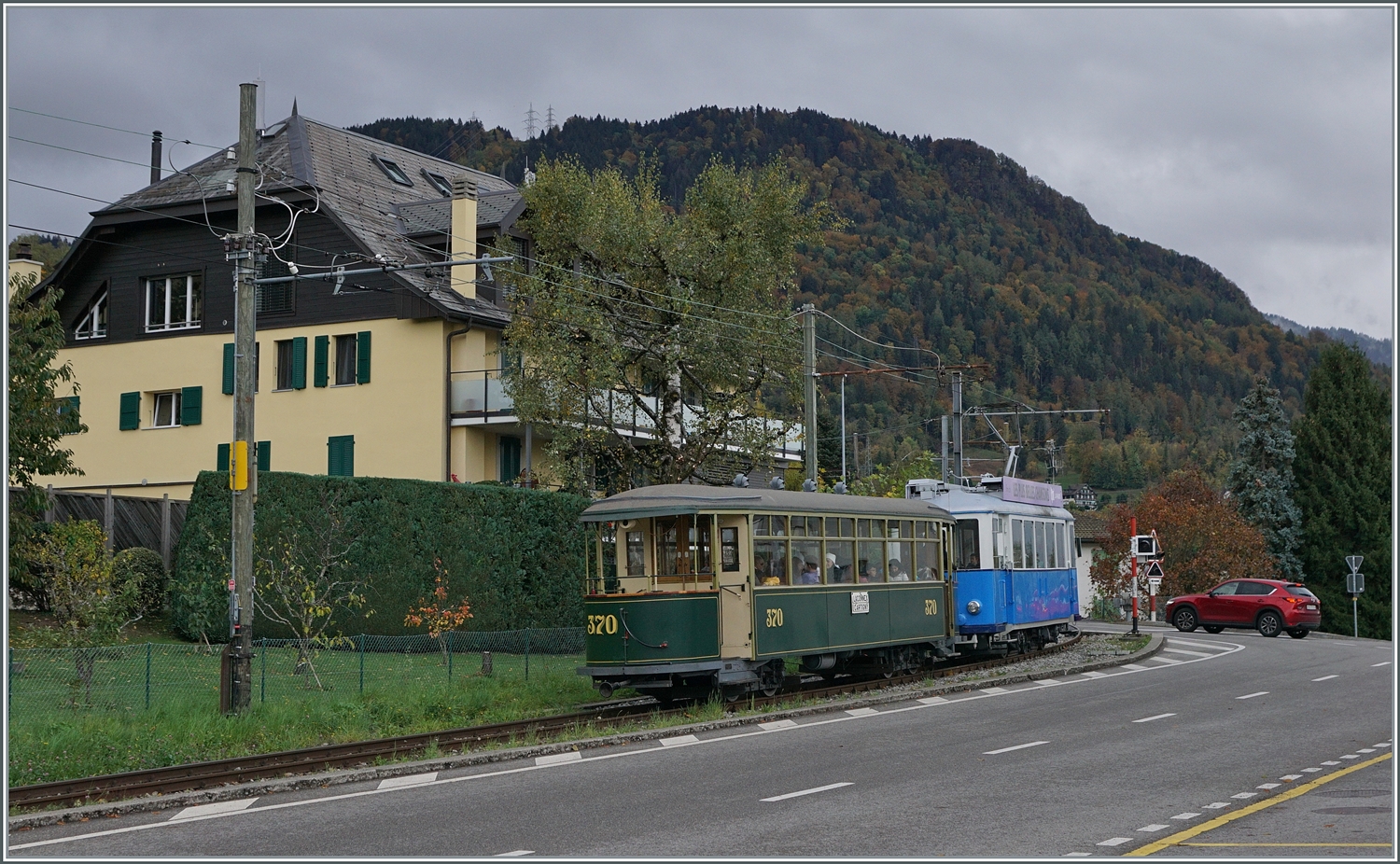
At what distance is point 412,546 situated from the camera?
27.9 m

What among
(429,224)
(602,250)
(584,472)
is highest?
(429,224)

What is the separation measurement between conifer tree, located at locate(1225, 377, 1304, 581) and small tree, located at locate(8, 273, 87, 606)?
51938mm

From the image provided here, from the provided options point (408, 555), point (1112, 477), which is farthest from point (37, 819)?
point (1112, 477)

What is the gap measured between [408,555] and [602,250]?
24.9ft

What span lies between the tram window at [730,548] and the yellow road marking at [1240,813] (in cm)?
821

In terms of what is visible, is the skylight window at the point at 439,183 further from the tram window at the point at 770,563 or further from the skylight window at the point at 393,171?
the tram window at the point at 770,563

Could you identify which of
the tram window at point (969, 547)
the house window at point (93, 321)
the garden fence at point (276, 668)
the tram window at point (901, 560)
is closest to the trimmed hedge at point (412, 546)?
the garden fence at point (276, 668)

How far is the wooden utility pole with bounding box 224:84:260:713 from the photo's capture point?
17203 millimetres

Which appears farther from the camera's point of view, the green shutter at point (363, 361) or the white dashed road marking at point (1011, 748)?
the green shutter at point (363, 361)

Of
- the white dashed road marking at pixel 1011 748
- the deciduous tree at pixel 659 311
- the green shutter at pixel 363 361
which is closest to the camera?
the white dashed road marking at pixel 1011 748

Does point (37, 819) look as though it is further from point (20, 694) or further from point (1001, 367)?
point (1001, 367)

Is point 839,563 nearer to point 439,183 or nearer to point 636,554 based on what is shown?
point 636,554

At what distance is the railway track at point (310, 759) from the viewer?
42.9 ft

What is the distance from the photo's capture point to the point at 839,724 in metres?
18.3
